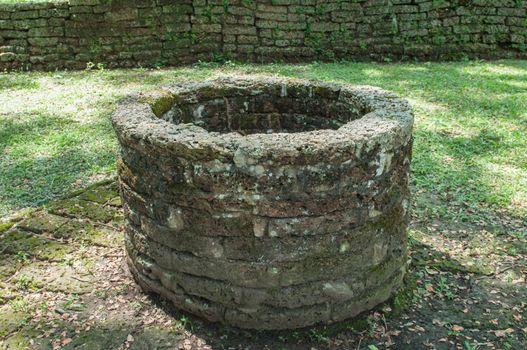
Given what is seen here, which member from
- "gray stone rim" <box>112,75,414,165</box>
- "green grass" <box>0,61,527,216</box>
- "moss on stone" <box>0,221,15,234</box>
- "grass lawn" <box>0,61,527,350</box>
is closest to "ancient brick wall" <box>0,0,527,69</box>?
"green grass" <box>0,61,527,216</box>

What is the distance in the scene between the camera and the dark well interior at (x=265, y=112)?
14.0ft

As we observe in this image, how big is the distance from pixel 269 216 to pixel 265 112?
67.8 inches

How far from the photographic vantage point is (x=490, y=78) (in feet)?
28.1

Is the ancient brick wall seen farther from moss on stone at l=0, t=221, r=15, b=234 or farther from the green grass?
moss on stone at l=0, t=221, r=15, b=234

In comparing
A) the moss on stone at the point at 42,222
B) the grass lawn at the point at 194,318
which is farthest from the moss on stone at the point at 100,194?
the moss on stone at the point at 42,222

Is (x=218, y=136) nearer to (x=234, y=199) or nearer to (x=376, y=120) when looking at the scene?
(x=234, y=199)

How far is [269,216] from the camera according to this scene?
Result: 2.89m

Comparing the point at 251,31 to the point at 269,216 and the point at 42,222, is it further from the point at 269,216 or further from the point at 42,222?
the point at 269,216

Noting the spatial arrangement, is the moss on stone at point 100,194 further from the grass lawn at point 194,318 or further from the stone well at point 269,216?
the stone well at point 269,216

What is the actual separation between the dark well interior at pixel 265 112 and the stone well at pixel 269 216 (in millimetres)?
863

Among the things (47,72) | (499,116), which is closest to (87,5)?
(47,72)

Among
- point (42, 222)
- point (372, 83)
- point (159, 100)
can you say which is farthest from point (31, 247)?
point (372, 83)

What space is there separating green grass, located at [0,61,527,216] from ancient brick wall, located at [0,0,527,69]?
1.24ft

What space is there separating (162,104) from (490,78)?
647 centimetres
